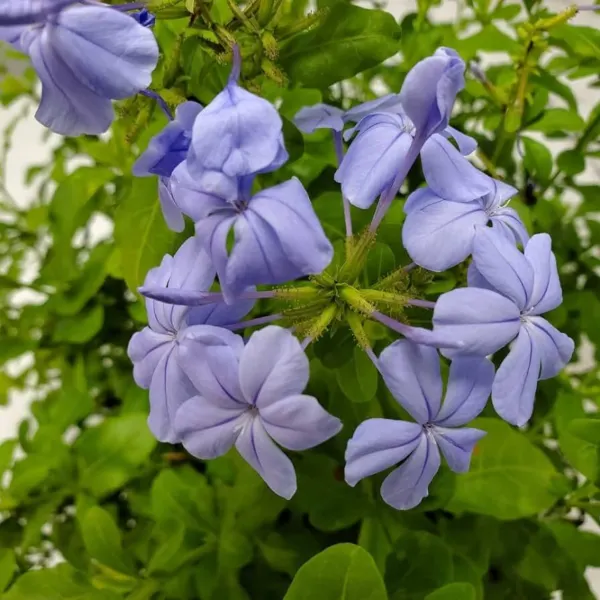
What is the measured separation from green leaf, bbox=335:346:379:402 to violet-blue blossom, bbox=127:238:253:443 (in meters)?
0.10

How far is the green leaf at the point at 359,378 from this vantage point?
44cm

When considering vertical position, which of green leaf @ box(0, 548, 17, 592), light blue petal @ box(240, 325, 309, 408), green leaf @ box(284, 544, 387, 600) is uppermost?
light blue petal @ box(240, 325, 309, 408)

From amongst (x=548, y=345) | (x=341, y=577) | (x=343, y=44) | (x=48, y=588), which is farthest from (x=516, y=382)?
(x=48, y=588)

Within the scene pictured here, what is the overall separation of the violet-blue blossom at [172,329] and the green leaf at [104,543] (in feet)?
0.56

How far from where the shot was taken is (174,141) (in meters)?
0.36

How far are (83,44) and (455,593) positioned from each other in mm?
355

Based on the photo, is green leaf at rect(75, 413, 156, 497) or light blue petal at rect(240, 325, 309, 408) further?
green leaf at rect(75, 413, 156, 497)

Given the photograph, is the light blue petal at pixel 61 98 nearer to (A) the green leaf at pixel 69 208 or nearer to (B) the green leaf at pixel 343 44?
(B) the green leaf at pixel 343 44

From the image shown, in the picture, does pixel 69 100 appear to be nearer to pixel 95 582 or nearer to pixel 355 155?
pixel 355 155

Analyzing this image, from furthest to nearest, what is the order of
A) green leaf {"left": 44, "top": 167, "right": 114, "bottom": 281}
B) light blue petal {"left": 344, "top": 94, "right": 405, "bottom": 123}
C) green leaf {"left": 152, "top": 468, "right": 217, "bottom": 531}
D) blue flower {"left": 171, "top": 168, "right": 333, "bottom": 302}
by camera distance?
green leaf {"left": 44, "top": 167, "right": 114, "bottom": 281} → green leaf {"left": 152, "top": 468, "right": 217, "bottom": 531} → light blue petal {"left": 344, "top": 94, "right": 405, "bottom": 123} → blue flower {"left": 171, "top": 168, "right": 333, "bottom": 302}

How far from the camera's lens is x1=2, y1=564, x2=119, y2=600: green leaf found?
51 centimetres

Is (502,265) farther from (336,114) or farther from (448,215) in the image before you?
(336,114)

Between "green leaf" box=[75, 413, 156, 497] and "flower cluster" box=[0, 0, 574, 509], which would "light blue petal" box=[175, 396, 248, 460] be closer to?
"flower cluster" box=[0, 0, 574, 509]

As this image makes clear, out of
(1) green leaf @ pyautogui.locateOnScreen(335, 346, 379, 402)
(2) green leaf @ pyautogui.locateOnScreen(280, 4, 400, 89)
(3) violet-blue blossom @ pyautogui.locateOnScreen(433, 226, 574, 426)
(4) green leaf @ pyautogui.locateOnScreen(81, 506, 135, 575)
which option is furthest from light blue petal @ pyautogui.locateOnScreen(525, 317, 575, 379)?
(4) green leaf @ pyautogui.locateOnScreen(81, 506, 135, 575)
